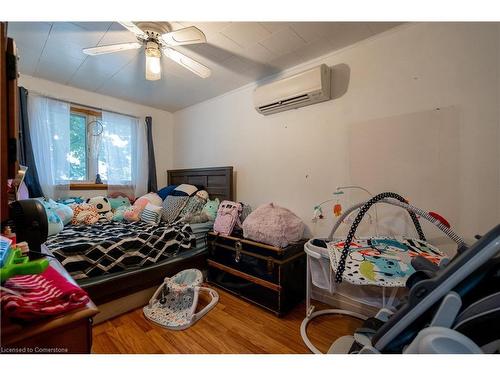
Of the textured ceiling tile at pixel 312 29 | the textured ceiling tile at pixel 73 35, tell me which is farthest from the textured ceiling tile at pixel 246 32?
the textured ceiling tile at pixel 73 35

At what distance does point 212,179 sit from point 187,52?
1.44m

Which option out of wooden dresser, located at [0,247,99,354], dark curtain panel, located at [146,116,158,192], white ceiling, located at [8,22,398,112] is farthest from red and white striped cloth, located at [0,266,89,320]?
dark curtain panel, located at [146,116,158,192]

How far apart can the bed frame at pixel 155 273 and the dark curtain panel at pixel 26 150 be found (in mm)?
1538

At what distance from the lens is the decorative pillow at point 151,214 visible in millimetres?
2389

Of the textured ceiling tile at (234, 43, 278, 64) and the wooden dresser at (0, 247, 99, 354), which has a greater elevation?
the textured ceiling tile at (234, 43, 278, 64)

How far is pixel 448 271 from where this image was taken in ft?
2.15

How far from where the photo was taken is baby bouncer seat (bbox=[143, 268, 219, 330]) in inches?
62.6

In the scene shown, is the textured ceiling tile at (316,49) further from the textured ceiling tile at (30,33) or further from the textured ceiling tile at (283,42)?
the textured ceiling tile at (30,33)

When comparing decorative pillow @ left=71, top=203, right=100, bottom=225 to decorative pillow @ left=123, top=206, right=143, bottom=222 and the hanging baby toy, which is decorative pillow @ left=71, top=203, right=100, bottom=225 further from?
the hanging baby toy

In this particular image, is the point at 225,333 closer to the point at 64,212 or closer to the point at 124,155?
the point at 64,212

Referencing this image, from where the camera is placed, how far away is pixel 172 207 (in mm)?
2600

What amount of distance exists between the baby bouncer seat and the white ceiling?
1973mm
